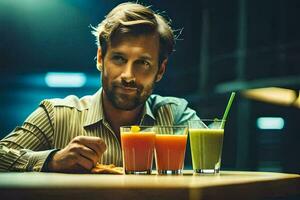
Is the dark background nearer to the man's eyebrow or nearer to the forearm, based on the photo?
the man's eyebrow

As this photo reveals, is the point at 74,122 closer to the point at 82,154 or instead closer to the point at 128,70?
the point at 128,70

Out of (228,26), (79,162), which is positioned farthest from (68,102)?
(228,26)

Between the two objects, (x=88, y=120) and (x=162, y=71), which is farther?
(x=162, y=71)

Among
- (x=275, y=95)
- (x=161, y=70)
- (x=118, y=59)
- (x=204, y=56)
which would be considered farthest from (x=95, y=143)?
(x=275, y=95)

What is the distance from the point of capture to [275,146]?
31.6 feet

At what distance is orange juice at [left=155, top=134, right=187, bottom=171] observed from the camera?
1767 mm

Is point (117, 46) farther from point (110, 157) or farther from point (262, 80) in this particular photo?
point (262, 80)

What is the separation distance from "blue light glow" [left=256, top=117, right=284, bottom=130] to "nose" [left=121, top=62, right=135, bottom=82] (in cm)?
779

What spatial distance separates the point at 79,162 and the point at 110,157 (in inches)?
26.7

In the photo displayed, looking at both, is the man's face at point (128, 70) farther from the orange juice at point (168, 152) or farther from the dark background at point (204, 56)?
the dark background at point (204, 56)

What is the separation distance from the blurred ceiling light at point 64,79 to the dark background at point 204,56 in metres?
0.09

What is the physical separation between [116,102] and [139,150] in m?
0.84

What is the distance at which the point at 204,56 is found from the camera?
855 centimetres

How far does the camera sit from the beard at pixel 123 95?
8.36ft
